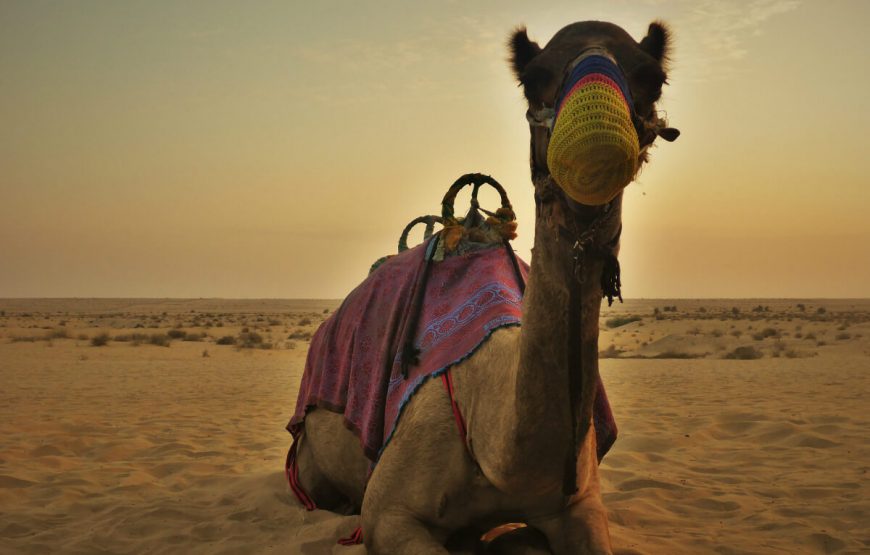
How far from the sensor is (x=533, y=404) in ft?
8.81

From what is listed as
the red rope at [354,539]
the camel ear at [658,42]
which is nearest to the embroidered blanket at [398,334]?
the red rope at [354,539]

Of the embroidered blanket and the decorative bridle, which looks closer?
the decorative bridle

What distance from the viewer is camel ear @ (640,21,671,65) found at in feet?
8.39

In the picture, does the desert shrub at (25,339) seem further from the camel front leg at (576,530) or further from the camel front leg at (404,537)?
the camel front leg at (576,530)

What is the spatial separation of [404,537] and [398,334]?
118 cm

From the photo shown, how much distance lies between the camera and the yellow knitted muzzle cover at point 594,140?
2.02 m

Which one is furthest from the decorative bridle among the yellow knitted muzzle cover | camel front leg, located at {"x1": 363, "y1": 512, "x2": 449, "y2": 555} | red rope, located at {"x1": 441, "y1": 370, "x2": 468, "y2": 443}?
camel front leg, located at {"x1": 363, "y1": 512, "x2": 449, "y2": 555}

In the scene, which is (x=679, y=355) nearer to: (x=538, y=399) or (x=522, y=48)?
(x=538, y=399)

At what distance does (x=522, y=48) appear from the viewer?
261 centimetres

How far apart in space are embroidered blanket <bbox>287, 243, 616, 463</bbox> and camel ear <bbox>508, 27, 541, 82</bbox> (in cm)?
128

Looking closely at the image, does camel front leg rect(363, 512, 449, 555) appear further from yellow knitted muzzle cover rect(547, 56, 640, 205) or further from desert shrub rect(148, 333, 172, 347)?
desert shrub rect(148, 333, 172, 347)

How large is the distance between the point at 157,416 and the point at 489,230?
7.07 m

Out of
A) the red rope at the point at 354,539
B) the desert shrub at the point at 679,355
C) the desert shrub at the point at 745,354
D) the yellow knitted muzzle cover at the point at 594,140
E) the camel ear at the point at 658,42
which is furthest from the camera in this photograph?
the desert shrub at the point at 679,355

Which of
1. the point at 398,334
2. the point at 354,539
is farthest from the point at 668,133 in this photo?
the point at 354,539
